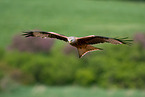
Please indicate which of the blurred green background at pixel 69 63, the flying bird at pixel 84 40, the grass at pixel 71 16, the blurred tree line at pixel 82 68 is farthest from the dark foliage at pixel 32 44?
the flying bird at pixel 84 40

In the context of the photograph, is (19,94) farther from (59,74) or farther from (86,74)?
(86,74)

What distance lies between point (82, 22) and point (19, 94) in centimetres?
1454

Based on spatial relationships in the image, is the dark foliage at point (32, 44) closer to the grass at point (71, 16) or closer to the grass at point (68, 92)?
the grass at point (71, 16)

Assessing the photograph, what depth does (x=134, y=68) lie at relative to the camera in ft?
83.0

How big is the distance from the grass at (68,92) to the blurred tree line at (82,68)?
1.59 feet

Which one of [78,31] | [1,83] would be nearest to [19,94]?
[1,83]

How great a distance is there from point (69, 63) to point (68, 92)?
3.50 m

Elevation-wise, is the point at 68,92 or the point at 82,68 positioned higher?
the point at 82,68

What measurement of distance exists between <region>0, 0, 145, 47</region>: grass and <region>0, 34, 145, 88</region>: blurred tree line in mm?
5625

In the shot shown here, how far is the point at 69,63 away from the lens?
26.1m

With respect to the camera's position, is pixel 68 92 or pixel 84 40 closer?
pixel 84 40

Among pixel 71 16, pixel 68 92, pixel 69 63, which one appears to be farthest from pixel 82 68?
pixel 71 16

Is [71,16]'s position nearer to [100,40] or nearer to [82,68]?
[82,68]

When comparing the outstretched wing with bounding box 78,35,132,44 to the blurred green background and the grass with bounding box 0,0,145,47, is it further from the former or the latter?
the grass with bounding box 0,0,145,47
